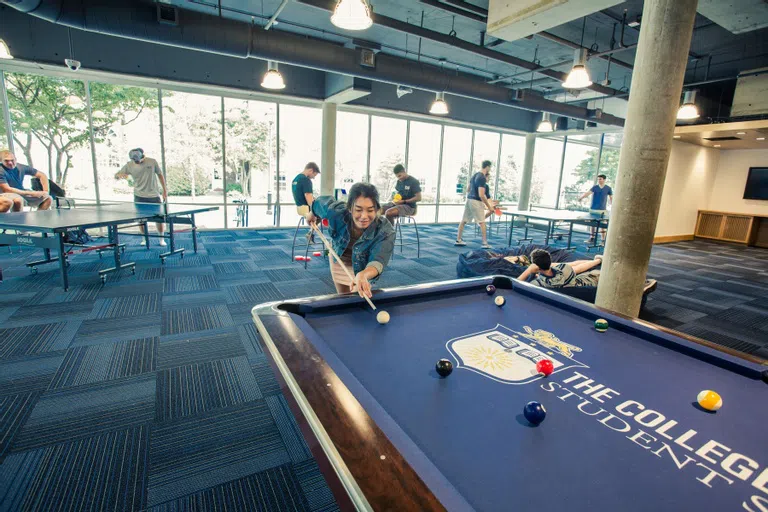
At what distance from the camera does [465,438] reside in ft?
3.18

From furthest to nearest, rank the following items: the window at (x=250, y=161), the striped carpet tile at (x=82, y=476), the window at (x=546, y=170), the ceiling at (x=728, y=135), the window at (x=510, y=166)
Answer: the window at (x=546, y=170), the window at (x=510, y=166), the window at (x=250, y=161), the ceiling at (x=728, y=135), the striped carpet tile at (x=82, y=476)

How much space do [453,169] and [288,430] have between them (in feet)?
31.0

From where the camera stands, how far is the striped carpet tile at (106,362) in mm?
2387

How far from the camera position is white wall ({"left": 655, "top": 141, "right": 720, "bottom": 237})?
341 inches

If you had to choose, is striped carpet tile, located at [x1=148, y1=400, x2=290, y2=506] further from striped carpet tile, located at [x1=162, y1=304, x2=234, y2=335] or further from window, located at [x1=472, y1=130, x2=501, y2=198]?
window, located at [x1=472, y1=130, x2=501, y2=198]

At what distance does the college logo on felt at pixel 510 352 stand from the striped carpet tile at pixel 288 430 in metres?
0.98

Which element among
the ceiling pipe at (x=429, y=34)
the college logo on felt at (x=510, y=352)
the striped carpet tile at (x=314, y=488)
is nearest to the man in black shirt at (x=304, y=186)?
the ceiling pipe at (x=429, y=34)

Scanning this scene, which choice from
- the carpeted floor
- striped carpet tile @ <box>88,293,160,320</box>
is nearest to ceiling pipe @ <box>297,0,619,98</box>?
the carpeted floor

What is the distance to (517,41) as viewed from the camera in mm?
5812

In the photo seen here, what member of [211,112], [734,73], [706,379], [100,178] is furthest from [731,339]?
[100,178]

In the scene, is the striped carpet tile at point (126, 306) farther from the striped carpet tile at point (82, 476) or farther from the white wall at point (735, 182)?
the white wall at point (735, 182)

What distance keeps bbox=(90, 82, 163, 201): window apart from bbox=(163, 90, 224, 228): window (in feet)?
0.75

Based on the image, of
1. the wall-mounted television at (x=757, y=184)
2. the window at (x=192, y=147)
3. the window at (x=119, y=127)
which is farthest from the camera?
the wall-mounted television at (x=757, y=184)

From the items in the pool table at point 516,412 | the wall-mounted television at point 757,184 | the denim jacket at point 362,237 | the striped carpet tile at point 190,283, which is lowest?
the striped carpet tile at point 190,283
